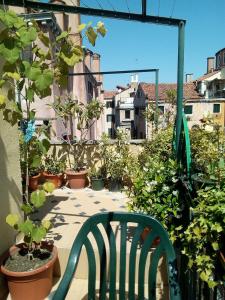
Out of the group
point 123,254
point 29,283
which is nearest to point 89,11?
point 123,254

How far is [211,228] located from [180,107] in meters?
1.89

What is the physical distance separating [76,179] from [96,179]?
41 cm

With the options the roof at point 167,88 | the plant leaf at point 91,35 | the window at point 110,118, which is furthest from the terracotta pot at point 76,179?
the window at point 110,118

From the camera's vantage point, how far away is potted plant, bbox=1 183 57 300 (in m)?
2.39

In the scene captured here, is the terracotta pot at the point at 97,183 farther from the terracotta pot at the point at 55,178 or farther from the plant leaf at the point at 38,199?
the plant leaf at the point at 38,199

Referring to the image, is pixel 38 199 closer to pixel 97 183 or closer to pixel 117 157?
pixel 97 183

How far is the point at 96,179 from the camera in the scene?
560 centimetres

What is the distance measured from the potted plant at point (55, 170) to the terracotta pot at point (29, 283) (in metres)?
3.23

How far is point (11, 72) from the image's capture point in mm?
2104

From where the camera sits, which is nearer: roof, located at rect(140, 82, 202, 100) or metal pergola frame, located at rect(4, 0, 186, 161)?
metal pergola frame, located at rect(4, 0, 186, 161)

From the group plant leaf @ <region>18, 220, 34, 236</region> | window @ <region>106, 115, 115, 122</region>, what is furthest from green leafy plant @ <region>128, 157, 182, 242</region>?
window @ <region>106, 115, 115, 122</region>

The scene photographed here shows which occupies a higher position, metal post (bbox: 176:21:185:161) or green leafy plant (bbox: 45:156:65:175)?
metal post (bbox: 176:21:185:161)

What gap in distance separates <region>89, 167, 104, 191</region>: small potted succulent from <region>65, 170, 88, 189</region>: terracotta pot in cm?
16

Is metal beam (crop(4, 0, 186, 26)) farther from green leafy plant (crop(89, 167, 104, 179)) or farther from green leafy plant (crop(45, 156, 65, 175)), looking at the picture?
green leafy plant (crop(45, 156, 65, 175))
